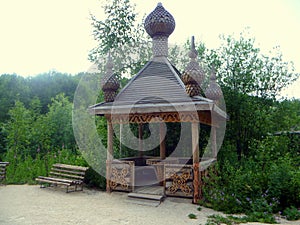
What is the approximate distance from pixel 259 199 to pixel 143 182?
3.93 m

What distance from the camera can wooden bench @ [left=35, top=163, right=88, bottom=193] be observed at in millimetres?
7820

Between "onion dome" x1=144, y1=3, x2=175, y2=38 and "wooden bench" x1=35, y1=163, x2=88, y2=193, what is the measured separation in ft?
17.6

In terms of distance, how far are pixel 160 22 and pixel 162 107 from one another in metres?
4.02

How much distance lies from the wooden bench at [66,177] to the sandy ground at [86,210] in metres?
0.30

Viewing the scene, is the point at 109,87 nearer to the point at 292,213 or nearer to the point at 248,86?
the point at 292,213

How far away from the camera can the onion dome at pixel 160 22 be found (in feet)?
30.7

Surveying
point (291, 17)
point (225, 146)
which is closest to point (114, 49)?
point (225, 146)

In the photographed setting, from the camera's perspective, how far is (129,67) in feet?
45.2

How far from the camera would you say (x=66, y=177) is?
8820mm

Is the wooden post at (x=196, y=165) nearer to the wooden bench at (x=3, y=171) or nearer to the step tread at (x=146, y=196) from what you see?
the step tread at (x=146, y=196)

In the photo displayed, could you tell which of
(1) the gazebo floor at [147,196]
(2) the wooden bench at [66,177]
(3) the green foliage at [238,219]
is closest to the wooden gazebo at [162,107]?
(1) the gazebo floor at [147,196]

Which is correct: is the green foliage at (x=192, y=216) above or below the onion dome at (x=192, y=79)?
below

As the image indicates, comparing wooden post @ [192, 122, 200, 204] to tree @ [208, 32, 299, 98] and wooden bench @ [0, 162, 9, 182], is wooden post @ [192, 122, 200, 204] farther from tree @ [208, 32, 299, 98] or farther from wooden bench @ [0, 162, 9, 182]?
wooden bench @ [0, 162, 9, 182]

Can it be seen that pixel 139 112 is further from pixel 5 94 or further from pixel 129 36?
pixel 5 94
